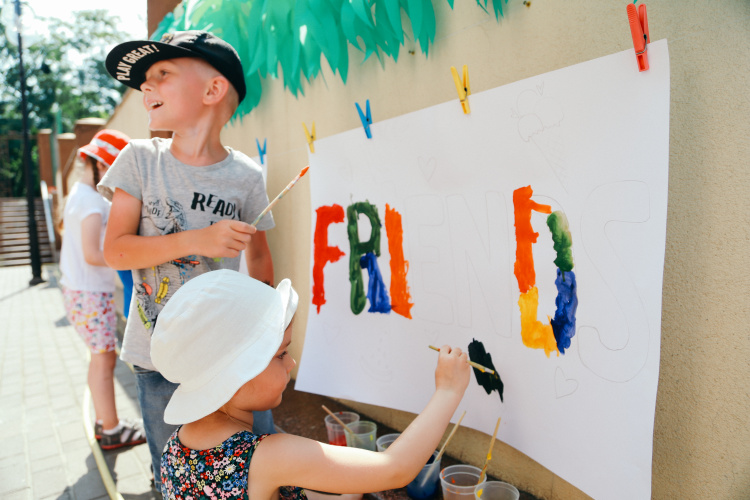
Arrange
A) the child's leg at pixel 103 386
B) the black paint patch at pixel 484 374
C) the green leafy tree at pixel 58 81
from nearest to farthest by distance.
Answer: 1. the black paint patch at pixel 484 374
2. the child's leg at pixel 103 386
3. the green leafy tree at pixel 58 81

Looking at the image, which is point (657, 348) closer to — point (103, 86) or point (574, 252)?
point (574, 252)

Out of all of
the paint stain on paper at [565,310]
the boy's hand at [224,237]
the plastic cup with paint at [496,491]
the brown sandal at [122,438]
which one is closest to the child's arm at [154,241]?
the boy's hand at [224,237]

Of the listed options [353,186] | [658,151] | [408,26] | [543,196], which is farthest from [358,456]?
[408,26]

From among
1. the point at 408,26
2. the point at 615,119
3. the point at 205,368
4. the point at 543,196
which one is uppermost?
the point at 408,26

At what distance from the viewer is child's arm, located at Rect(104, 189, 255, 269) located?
1396 millimetres

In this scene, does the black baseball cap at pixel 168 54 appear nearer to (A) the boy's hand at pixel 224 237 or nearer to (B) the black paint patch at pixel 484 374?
(A) the boy's hand at pixel 224 237

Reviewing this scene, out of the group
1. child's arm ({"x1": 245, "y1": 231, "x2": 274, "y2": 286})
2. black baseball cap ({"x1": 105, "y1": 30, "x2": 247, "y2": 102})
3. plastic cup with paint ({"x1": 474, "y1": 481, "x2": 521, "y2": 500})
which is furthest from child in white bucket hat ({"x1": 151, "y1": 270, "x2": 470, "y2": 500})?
black baseball cap ({"x1": 105, "y1": 30, "x2": 247, "y2": 102})

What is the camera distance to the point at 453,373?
121 cm

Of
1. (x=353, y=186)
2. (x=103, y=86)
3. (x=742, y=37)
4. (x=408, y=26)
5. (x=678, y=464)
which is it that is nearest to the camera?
(x=742, y=37)

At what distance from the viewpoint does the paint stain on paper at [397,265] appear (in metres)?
1.73

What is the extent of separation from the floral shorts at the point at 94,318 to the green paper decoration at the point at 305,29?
132 centimetres

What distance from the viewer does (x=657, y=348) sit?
1.07 m

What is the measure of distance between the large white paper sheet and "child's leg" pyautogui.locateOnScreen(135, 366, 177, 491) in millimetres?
604

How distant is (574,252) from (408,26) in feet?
3.28
